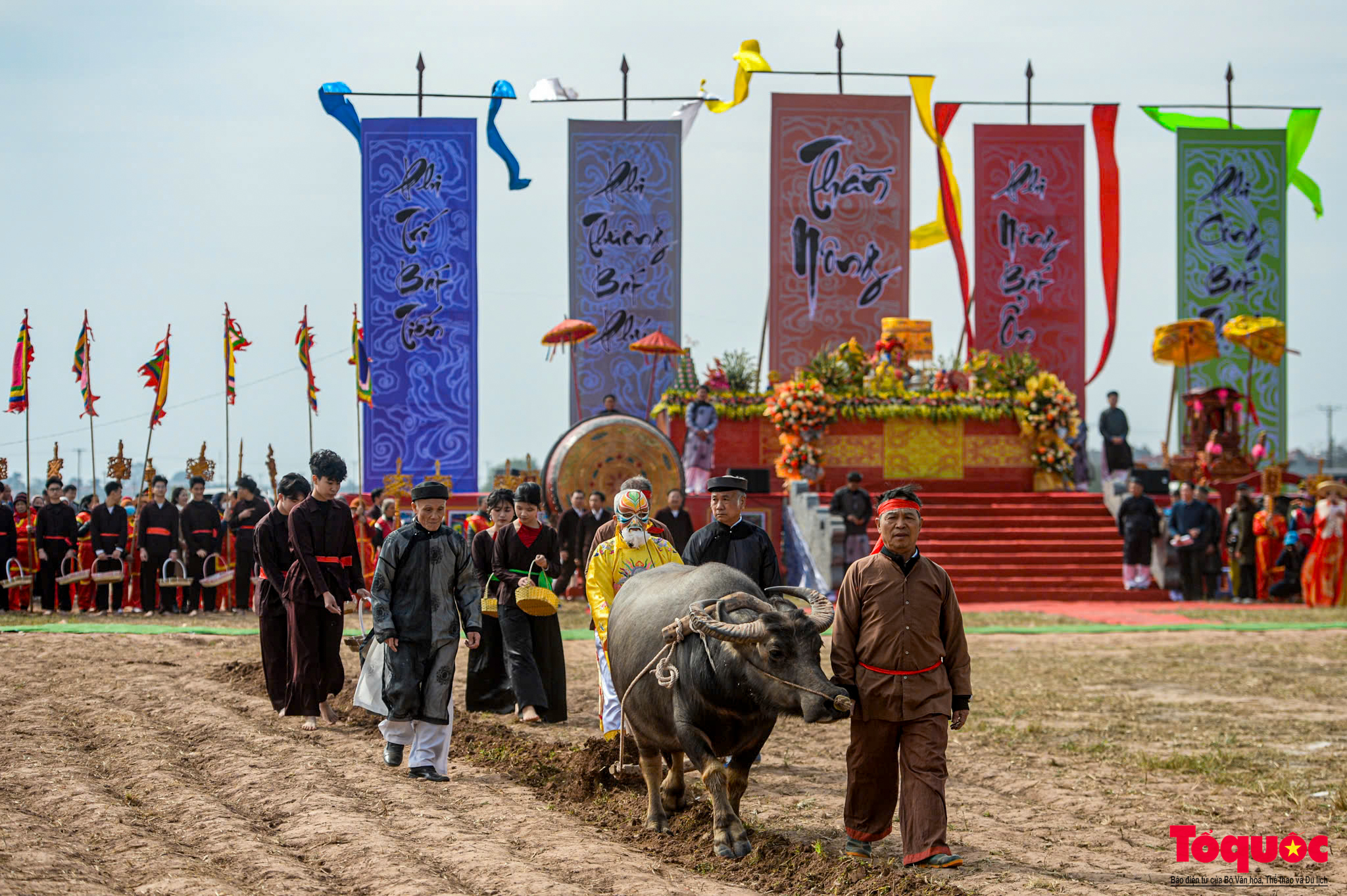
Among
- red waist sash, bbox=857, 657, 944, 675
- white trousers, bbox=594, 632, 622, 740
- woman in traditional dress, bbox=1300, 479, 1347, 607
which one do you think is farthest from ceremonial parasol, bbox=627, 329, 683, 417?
red waist sash, bbox=857, 657, 944, 675

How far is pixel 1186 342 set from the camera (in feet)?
81.6

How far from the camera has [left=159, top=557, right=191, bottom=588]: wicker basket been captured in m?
17.8

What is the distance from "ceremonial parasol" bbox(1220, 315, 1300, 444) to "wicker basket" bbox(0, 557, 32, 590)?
19.8 metres

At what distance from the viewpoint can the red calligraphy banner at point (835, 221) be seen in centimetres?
2475

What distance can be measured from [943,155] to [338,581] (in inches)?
783

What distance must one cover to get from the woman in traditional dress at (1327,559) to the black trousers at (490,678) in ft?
48.1

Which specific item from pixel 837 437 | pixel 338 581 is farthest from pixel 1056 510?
pixel 338 581

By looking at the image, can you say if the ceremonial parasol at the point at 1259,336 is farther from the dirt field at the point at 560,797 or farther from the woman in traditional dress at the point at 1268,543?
the dirt field at the point at 560,797

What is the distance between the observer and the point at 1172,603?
69.1 feet

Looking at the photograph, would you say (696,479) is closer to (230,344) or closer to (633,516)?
(230,344)

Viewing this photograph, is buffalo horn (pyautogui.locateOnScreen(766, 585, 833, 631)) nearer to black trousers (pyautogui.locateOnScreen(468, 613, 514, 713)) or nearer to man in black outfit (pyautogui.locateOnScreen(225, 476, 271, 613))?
black trousers (pyautogui.locateOnScreen(468, 613, 514, 713))

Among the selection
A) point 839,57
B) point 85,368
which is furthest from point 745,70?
point 85,368

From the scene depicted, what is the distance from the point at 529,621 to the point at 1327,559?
590 inches

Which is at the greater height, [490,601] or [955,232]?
[955,232]
